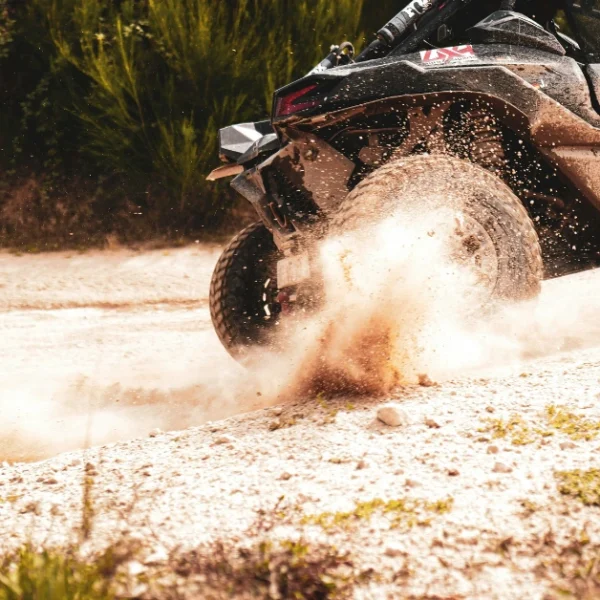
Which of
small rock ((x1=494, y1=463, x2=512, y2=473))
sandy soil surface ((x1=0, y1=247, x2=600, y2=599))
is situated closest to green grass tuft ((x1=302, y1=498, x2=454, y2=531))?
sandy soil surface ((x1=0, y1=247, x2=600, y2=599))

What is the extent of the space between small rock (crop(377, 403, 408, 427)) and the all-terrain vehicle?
0.85 meters

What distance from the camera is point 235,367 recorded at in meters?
5.00

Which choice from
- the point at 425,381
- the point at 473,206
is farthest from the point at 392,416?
the point at 473,206

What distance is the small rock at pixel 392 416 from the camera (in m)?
2.88

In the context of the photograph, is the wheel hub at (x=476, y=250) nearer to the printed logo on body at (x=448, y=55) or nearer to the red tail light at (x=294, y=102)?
the printed logo on body at (x=448, y=55)

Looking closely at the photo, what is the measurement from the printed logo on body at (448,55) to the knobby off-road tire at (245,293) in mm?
1219

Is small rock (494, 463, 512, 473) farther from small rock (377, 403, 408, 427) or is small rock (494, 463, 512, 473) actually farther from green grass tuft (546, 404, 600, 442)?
small rock (377, 403, 408, 427)

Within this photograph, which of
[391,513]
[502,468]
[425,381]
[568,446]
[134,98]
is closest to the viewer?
[391,513]

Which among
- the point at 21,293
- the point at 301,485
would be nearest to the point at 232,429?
the point at 301,485

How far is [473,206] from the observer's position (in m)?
3.60

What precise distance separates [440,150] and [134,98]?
486 centimetres

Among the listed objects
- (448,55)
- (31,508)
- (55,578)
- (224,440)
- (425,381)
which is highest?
(448,55)

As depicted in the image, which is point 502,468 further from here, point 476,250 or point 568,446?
point 476,250

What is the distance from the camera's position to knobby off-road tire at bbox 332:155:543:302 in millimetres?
3564
